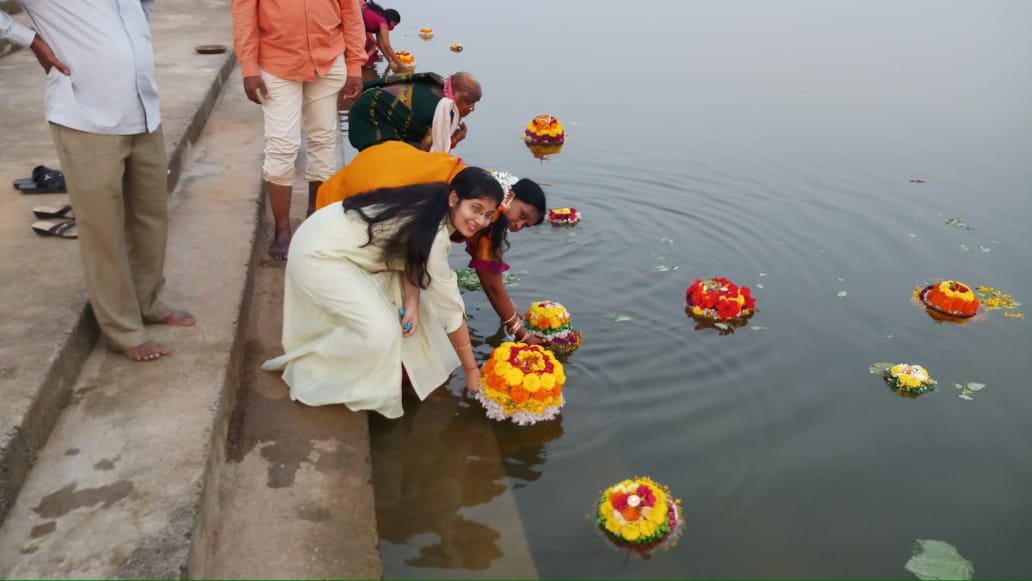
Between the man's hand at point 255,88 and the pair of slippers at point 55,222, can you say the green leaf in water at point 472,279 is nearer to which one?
the man's hand at point 255,88

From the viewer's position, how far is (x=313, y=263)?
3.92m

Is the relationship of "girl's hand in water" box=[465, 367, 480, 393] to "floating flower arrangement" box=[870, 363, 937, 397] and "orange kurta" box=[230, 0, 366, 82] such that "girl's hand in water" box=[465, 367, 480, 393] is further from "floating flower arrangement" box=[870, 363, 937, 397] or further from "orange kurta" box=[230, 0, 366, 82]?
"floating flower arrangement" box=[870, 363, 937, 397]

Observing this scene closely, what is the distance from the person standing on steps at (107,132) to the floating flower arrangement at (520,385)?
159cm

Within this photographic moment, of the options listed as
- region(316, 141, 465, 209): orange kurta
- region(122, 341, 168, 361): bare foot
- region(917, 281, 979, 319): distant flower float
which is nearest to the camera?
region(122, 341, 168, 361): bare foot

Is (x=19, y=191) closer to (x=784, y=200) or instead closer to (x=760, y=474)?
(x=760, y=474)

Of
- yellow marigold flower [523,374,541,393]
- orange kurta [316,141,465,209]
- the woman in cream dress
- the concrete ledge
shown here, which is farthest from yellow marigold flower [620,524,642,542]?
the concrete ledge

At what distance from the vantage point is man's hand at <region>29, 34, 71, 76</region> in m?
3.28

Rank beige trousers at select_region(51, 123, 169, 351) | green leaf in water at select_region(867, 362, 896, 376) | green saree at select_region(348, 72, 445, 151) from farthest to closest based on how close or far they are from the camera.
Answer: green leaf in water at select_region(867, 362, 896, 376), green saree at select_region(348, 72, 445, 151), beige trousers at select_region(51, 123, 169, 351)

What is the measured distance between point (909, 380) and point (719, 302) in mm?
1327

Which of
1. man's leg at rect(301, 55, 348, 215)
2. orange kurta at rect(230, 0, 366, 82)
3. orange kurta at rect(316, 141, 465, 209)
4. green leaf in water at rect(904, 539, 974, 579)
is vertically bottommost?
green leaf in water at rect(904, 539, 974, 579)

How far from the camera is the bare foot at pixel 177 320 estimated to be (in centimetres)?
404

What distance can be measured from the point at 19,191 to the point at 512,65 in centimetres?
1010

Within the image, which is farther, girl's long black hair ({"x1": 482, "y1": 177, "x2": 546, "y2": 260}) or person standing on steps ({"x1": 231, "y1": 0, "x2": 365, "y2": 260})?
person standing on steps ({"x1": 231, "y1": 0, "x2": 365, "y2": 260})

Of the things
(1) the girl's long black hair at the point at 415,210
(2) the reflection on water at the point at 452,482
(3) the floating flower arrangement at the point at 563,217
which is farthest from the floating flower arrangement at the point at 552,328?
(3) the floating flower arrangement at the point at 563,217
